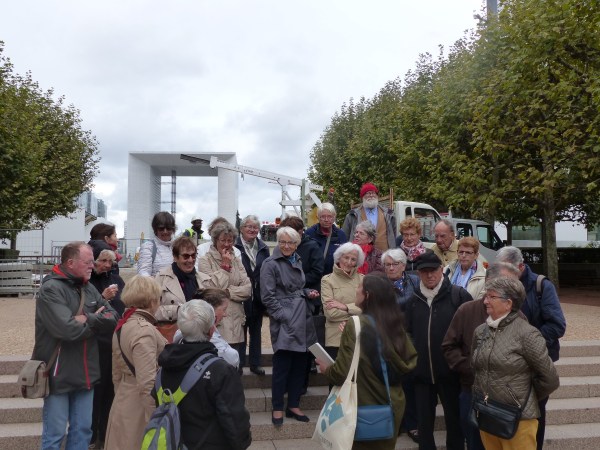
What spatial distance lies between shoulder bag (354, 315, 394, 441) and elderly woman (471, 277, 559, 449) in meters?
0.72

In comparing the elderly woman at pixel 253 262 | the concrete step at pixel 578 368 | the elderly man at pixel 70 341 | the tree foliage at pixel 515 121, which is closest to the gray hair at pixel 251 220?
the elderly woman at pixel 253 262

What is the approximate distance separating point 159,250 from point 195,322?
2.69 metres

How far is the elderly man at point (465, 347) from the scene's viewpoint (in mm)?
4441

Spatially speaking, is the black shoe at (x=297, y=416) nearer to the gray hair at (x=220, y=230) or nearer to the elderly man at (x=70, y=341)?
the gray hair at (x=220, y=230)

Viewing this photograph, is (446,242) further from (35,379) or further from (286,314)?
(35,379)

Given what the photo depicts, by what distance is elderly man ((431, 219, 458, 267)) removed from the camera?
20.2ft

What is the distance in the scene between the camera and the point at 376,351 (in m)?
3.63

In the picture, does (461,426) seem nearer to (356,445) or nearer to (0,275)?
(356,445)

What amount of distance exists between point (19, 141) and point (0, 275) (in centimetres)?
459

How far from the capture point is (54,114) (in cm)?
2952

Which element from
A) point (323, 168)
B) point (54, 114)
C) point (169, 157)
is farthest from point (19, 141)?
point (169, 157)

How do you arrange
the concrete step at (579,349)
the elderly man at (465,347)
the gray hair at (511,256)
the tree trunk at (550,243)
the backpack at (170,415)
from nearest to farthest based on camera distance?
1. the backpack at (170,415)
2. the elderly man at (465,347)
3. the gray hair at (511,256)
4. the concrete step at (579,349)
5. the tree trunk at (550,243)

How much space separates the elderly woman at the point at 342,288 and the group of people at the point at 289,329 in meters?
0.01

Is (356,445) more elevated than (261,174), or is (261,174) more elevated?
(261,174)
